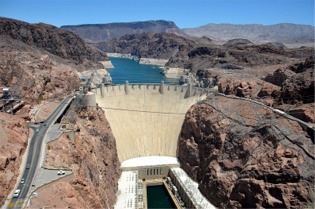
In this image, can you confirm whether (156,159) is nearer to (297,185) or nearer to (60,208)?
(297,185)

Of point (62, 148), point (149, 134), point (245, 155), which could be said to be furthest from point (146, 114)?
point (62, 148)

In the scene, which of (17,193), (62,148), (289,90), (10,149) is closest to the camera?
(17,193)

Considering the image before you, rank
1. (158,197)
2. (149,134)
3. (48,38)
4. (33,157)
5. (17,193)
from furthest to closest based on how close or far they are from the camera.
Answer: (48,38), (149,134), (158,197), (33,157), (17,193)

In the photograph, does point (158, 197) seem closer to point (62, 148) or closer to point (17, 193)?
point (62, 148)

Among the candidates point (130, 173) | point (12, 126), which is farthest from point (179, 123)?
point (12, 126)

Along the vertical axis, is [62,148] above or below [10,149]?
below

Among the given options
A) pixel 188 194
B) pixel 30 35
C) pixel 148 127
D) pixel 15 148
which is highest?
pixel 30 35
